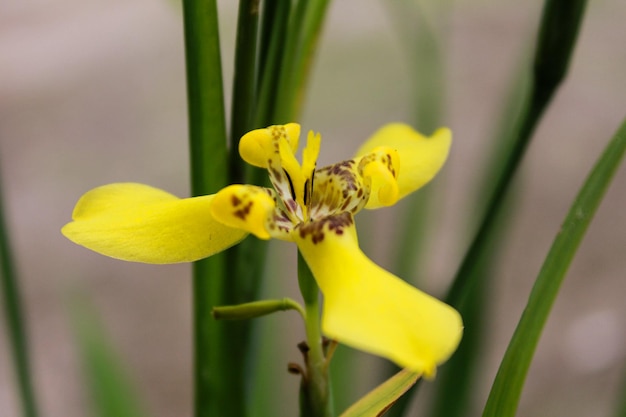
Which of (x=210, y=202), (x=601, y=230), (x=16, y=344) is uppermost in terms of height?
(x=210, y=202)

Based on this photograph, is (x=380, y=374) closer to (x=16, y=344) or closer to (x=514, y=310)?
(x=16, y=344)

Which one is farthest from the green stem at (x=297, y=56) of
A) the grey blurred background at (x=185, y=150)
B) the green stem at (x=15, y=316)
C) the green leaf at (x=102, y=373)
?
the grey blurred background at (x=185, y=150)

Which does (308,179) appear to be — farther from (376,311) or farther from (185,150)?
(185,150)

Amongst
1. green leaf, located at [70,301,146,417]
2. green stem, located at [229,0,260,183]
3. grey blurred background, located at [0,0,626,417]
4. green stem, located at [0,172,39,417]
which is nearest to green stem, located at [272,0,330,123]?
green stem, located at [229,0,260,183]

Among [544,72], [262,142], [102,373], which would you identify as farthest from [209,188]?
[102,373]

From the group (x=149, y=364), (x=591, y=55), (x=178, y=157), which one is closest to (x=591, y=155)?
(x=591, y=55)

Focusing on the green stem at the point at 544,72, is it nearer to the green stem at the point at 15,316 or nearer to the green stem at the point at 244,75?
the green stem at the point at 244,75
